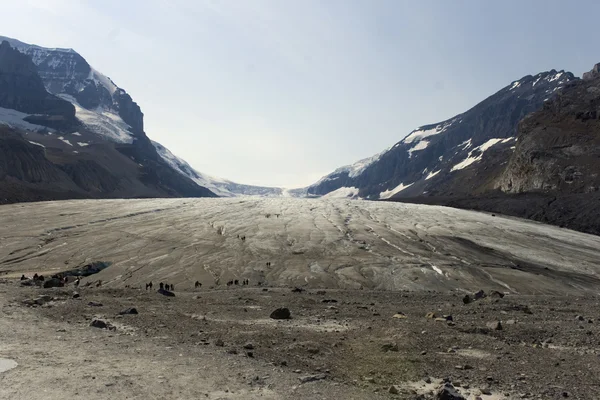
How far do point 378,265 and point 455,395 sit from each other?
2170 cm

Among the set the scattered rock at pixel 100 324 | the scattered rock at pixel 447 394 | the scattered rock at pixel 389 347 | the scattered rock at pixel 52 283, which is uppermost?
the scattered rock at pixel 447 394

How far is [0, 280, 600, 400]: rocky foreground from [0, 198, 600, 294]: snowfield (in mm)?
8966

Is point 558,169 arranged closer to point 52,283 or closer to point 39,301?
point 52,283

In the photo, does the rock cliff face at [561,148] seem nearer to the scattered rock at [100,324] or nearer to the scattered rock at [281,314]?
the scattered rock at [281,314]

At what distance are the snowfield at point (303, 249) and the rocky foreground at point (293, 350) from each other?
8.97 m

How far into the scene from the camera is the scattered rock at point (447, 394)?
7879 millimetres

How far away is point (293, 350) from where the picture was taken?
11141mm

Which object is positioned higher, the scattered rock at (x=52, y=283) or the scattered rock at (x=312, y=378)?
the scattered rock at (x=312, y=378)

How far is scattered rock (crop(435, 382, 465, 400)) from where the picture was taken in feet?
25.9

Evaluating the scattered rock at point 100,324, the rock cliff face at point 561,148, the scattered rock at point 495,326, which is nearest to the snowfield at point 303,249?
the scattered rock at point 100,324

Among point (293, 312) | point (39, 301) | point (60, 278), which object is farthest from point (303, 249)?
point (39, 301)

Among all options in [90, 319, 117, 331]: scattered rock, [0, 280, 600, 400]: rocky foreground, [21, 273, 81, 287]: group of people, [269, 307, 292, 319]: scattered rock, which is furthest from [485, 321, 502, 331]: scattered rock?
[21, 273, 81, 287]: group of people

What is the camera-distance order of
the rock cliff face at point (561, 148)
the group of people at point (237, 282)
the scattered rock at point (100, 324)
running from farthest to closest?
the rock cliff face at point (561, 148), the group of people at point (237, 282), the scattered rock at point (100, 324)

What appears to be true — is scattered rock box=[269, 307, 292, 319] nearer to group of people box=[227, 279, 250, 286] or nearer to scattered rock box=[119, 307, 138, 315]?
scattered rock box=[119, 307, 138, 315]
